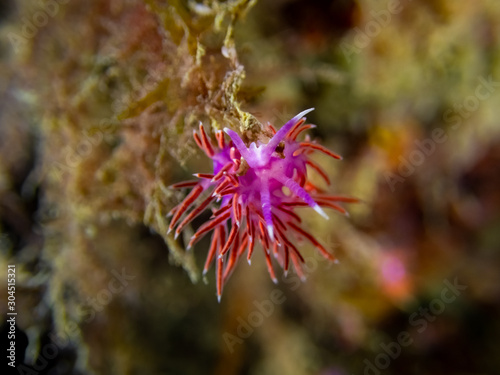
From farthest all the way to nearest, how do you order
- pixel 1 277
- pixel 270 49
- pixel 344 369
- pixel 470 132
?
pixel 344 369 < pixel 470 132 < pixel 270 49 < pixel 1 277

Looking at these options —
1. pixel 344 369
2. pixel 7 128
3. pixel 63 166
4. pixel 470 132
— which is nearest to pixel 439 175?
pixel 470 132

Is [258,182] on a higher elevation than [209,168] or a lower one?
lower

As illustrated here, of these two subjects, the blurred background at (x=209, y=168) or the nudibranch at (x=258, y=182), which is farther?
the blurred background at (x=209, y=168)

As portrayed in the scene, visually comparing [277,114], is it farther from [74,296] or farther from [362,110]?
[74,296]

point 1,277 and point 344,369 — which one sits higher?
point 1,277

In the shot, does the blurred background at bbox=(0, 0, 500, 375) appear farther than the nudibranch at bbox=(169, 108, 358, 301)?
Yes

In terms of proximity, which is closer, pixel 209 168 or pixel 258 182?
pixel 258 182

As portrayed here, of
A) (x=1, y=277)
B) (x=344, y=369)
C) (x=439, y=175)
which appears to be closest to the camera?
(x=1, y=277)

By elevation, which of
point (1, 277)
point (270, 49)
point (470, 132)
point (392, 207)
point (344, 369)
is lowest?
point (344, 369)
